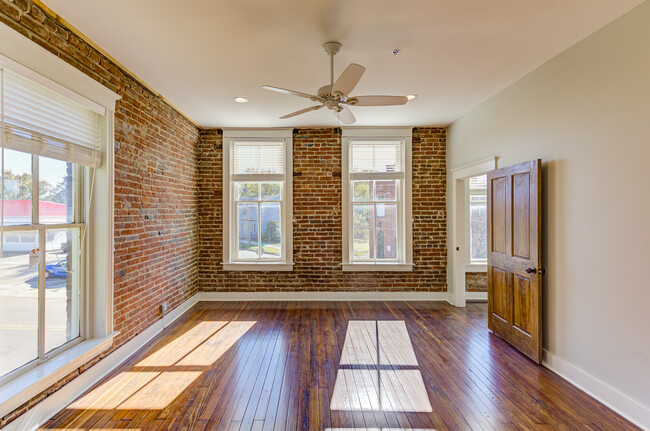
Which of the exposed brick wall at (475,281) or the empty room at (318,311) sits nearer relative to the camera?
the empty room at (318,311)

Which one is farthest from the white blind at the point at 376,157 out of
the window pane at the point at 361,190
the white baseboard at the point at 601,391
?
the white baseboard at the point at 601,391

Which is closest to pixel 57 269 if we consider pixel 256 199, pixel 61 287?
pixel 61 287

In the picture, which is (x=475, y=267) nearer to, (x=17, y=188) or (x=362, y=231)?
(x=362, y=231)

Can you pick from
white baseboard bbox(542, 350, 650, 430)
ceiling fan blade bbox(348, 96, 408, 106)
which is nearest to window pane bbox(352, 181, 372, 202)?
ceiling fan blade bbox(348, 96, 408, 106)

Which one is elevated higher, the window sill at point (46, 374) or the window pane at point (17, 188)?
the window pane at point (17, 188)

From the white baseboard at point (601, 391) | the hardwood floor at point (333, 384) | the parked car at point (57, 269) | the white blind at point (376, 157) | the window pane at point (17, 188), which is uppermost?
the white blind at point (376, 157)

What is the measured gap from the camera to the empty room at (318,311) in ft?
6.99

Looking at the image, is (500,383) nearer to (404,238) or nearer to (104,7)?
(404,238)

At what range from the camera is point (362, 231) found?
522cm

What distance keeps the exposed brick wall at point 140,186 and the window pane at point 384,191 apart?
121 inches

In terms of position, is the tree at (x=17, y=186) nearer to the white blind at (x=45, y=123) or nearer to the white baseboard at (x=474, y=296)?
the white blind at (x=45, y=123)

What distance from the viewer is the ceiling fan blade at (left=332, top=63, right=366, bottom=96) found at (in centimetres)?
222

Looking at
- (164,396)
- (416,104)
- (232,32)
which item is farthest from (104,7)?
(416,104)

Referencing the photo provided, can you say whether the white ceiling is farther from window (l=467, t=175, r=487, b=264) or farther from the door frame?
window (l=467, t=175, r=487, b=264)
